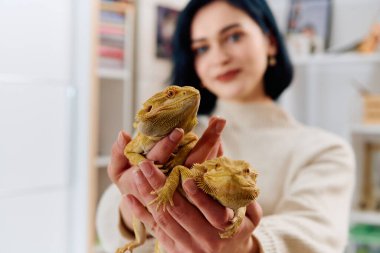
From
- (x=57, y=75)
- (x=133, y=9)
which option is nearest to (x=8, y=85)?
(x=57, y=75)

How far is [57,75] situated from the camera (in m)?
1.21

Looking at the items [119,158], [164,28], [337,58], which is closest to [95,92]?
[164,28]

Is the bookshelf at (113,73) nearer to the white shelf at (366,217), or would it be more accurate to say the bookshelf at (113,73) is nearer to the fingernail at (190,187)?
the white shelf at (366,217)

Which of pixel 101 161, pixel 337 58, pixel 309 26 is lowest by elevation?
pixel 101 161

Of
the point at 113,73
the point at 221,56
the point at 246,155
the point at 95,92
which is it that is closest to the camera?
the point at 221,56

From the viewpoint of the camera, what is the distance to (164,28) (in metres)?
1.66

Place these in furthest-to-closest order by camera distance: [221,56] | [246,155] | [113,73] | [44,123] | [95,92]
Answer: [113,73] < [95,92] < [44,123] < [246,155] < [221,56]

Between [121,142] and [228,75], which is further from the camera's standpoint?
[228,75]

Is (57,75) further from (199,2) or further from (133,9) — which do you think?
(199,2)

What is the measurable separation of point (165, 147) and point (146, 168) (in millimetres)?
16

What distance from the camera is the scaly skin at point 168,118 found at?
0.28 m

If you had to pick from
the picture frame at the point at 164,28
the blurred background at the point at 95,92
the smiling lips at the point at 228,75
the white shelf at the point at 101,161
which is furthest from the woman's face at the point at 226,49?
the picture frame at the point at 164,28

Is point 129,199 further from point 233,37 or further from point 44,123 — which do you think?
point 44,123

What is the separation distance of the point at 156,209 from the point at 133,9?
1341 millimetres
